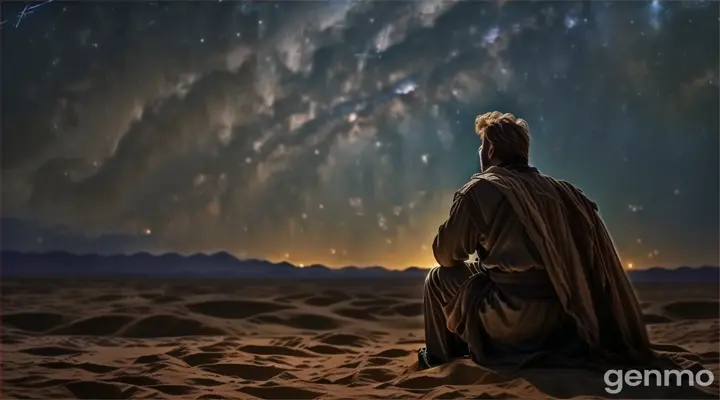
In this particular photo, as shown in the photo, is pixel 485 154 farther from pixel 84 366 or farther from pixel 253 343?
pixel 84 366

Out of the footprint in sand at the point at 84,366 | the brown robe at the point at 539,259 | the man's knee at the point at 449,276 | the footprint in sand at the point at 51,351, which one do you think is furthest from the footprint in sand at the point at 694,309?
the footprint in sand at the point at 51,351

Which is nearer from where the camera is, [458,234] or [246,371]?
[458,234]

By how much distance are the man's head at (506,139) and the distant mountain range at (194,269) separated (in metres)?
4.95

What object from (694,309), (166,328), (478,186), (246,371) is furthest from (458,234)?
(694,309)

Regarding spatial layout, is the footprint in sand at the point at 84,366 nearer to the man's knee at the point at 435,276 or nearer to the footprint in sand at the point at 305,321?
the man's knee at the point at 435,276

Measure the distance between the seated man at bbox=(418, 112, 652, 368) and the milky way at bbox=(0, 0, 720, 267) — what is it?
14.0 ft

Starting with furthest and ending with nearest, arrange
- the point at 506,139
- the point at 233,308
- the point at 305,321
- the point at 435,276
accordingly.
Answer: the point at 233,308 < the point at 305,321 < the point at 435,276 < the point at 506,139

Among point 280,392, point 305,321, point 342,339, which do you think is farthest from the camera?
point 305,321

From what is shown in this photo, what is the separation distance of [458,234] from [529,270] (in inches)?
14.7

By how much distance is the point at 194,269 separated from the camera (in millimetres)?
9305

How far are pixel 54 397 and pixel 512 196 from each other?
7.59 feet

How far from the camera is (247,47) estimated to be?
291 inches

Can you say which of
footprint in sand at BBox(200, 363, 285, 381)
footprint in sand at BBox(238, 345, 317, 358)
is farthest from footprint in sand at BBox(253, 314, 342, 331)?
footprint in sand at BBox(200, 363, 285, 381)

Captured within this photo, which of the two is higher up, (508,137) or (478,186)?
(508,137)
